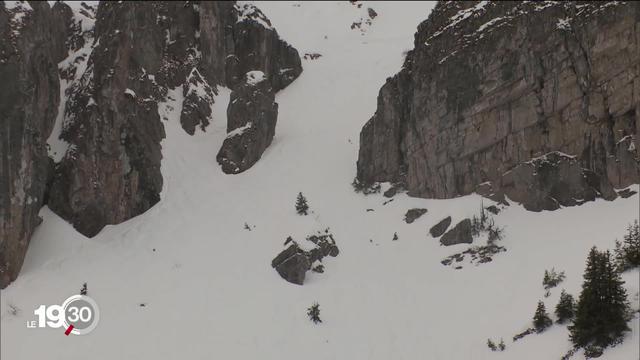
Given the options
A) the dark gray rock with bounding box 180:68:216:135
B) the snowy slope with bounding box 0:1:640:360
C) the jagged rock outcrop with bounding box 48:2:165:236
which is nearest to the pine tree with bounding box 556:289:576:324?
the snowy slope with bounding box 0:1:640:360

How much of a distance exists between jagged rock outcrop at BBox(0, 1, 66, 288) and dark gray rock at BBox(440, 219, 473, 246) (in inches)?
920

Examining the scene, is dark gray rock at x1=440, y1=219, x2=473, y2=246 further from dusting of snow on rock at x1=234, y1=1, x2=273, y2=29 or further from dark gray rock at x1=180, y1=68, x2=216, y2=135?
dusting of snow on rock at x1=234, y1=1, x2=273, y2=29

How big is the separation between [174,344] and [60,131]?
19874 mm

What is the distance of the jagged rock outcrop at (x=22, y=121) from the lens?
31.9m

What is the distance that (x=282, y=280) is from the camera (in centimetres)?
3212

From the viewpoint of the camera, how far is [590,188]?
32.1 metres

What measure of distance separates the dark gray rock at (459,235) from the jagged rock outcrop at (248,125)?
18168 mm

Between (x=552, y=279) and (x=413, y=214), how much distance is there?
11245mm

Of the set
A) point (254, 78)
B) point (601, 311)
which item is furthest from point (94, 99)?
point (601, 311)

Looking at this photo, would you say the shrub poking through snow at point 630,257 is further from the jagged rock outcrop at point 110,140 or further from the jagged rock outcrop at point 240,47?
the jagged rock outcrop at point 240,47

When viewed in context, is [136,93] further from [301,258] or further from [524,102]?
[524,102]

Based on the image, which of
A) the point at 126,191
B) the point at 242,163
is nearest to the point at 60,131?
the point at 126,191

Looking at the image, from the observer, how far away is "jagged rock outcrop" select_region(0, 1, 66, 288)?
31.9 metres

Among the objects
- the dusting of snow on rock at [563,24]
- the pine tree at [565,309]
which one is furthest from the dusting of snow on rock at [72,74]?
the pine tree at [565,309]
